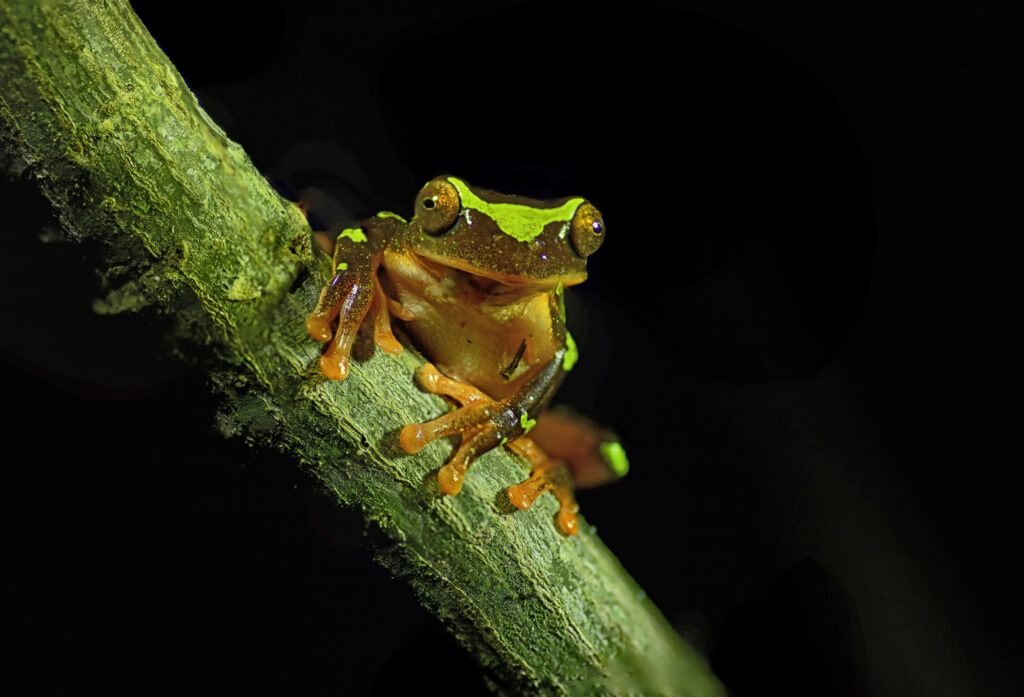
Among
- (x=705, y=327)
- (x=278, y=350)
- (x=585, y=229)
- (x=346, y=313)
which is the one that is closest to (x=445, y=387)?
(x=346, y=313)

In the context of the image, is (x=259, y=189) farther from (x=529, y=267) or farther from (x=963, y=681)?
(x=963, y=681)

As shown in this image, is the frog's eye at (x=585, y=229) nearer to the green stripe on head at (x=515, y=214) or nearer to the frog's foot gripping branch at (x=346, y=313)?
the green stripe on head at (x=515, y=214)

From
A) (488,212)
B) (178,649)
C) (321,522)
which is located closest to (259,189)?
(488,212)

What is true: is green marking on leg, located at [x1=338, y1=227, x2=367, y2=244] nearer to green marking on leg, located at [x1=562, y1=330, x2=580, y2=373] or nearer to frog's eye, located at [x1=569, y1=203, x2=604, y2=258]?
frog's eye, located at [x1=569, y1=203, x2=604, y2=258]

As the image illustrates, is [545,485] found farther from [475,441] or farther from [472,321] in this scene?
[472,321]

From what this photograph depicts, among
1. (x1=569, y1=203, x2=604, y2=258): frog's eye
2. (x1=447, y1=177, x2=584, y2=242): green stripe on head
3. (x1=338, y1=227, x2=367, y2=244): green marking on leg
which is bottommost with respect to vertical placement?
(x1=338, y1=227, x2=367, y2=244): green marking on leg

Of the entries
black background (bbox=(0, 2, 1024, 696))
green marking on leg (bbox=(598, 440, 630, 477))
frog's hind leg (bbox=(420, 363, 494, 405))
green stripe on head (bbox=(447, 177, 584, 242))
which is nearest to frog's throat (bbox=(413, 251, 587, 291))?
green stripe on head (bbox=(447, 177, 584, 242))

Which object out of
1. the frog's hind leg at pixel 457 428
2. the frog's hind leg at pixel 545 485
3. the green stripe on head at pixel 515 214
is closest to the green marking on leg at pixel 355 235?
the green stripe on head at pixel 515 214

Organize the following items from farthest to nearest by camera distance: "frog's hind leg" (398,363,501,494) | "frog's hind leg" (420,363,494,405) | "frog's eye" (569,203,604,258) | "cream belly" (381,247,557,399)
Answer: "cream belly" (381,247,557,399), "frog's eye" (569,203,604,258), "frog's hind leg" (420,363,494,405), "frog's hind leg" (398,363,501,494)
